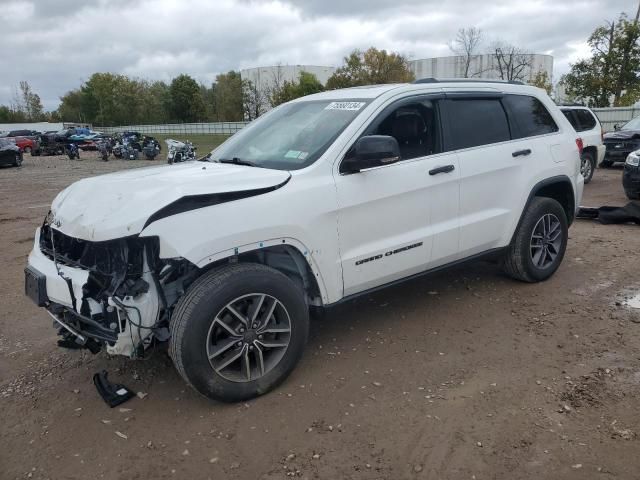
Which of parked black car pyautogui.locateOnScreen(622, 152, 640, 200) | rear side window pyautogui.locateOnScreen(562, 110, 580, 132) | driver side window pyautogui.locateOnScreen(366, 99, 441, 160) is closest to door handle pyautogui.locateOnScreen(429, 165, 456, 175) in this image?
driver side window pyautogui.locateOnScreen(366, 99, 441, 160)

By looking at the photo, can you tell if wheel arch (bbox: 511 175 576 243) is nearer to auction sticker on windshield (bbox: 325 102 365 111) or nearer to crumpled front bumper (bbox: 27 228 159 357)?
auction sticker on windshield (bbox: 325 102 365 111)

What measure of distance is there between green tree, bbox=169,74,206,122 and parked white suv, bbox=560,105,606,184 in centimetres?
6697

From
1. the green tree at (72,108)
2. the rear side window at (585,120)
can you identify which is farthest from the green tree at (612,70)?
the green tree at (72,108)

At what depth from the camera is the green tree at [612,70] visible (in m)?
27.7

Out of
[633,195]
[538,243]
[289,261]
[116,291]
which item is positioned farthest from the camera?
[633,195]

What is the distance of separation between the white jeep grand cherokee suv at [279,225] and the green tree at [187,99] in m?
73.3

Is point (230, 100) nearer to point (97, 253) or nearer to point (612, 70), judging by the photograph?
point (612, 70)

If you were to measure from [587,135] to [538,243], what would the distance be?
879cm

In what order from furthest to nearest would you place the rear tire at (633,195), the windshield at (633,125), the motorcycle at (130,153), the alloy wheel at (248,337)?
the motorcycle at (130,153) → the windshield at (633,125) → the rear tire at (633,195) → the alloy wheel at (248,337)

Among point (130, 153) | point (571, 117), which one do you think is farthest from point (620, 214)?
point (130, 153)

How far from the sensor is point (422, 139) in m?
4.15

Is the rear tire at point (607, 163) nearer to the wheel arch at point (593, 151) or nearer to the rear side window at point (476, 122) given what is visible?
the wheel arch at point (593, 151)

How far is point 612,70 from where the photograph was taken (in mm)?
28422

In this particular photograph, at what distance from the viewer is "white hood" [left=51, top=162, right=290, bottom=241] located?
2941 millimetres
